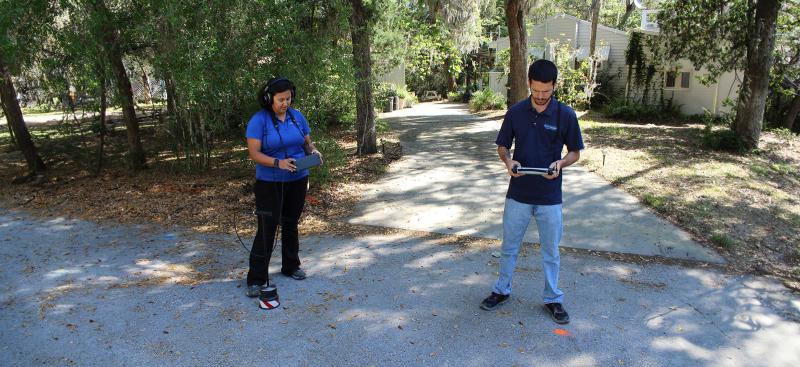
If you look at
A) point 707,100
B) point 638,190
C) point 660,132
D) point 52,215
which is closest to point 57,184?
point 52,215

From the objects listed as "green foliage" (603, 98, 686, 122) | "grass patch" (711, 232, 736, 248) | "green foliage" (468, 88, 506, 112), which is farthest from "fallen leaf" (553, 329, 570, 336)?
"green foliage" (468, 88, 506, 112)

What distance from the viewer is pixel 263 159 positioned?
3502 mm

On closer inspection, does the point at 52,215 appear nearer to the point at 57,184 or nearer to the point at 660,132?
the point at 57,184

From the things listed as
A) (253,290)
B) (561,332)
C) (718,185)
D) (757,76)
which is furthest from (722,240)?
(757,76)

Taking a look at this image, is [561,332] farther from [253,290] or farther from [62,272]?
[62,272]

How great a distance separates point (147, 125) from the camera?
15469 millimetres

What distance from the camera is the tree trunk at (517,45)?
12.6 metres

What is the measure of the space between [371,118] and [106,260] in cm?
588

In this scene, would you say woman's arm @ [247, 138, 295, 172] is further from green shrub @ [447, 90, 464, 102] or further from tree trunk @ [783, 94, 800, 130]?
green shrub @ [447, 90, 464, 102]

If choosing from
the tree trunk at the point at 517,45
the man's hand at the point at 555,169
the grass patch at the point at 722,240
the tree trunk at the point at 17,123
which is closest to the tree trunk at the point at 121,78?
the tree trunk at the point at 17,123

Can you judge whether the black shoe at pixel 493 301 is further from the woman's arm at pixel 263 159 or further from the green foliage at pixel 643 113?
the green foliage at pixel 643 113

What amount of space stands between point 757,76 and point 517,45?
5.31m

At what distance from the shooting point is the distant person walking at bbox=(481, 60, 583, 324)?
3254 mm

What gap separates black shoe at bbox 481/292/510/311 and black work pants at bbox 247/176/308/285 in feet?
5.09
